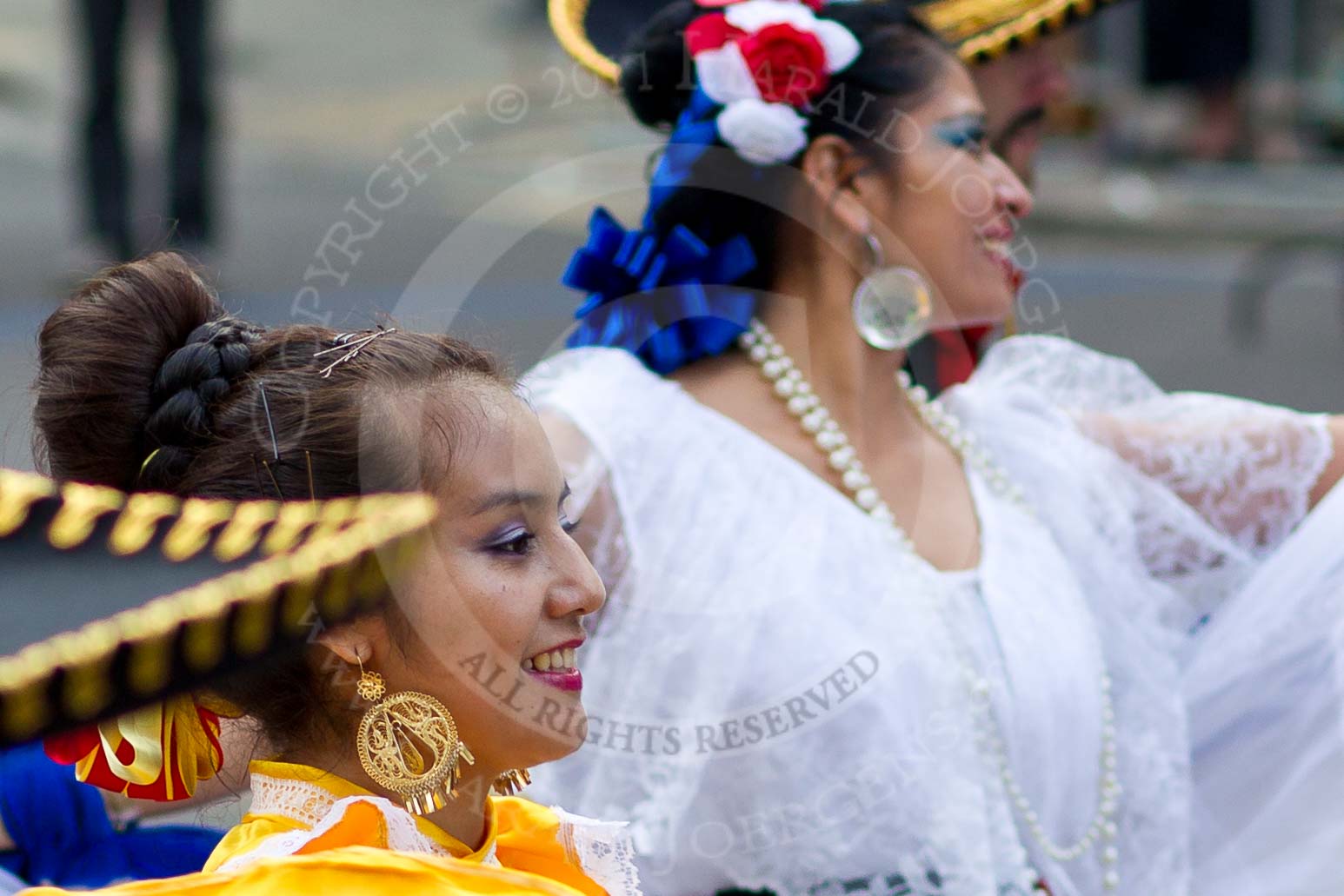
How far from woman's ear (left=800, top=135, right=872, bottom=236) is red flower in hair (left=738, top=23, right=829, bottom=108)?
8cm

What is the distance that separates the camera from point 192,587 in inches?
35.9

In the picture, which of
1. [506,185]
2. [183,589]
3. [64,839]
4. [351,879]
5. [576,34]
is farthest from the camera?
[506,185]

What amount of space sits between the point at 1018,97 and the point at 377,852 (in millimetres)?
1897

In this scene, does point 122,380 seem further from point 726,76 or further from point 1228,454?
point 1228,454

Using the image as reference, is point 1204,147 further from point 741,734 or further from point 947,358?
point 741,734

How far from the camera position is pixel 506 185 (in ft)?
22.9

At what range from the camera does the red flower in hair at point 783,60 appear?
7.18ft

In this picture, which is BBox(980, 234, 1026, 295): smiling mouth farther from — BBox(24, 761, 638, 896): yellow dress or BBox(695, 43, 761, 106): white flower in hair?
BBox(24, 761, 638, 896): yellow dress

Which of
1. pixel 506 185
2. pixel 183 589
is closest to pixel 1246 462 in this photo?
pixel 183 589

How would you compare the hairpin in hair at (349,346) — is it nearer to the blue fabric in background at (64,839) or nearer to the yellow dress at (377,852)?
the yellow dress at (377,852)

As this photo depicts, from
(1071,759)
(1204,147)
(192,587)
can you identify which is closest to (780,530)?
(1071,759)

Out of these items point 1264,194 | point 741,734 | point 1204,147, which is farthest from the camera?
point 1204,147

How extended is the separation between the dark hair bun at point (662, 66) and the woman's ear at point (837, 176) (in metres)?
0.19

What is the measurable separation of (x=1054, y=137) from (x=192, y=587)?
1049 centimetres
